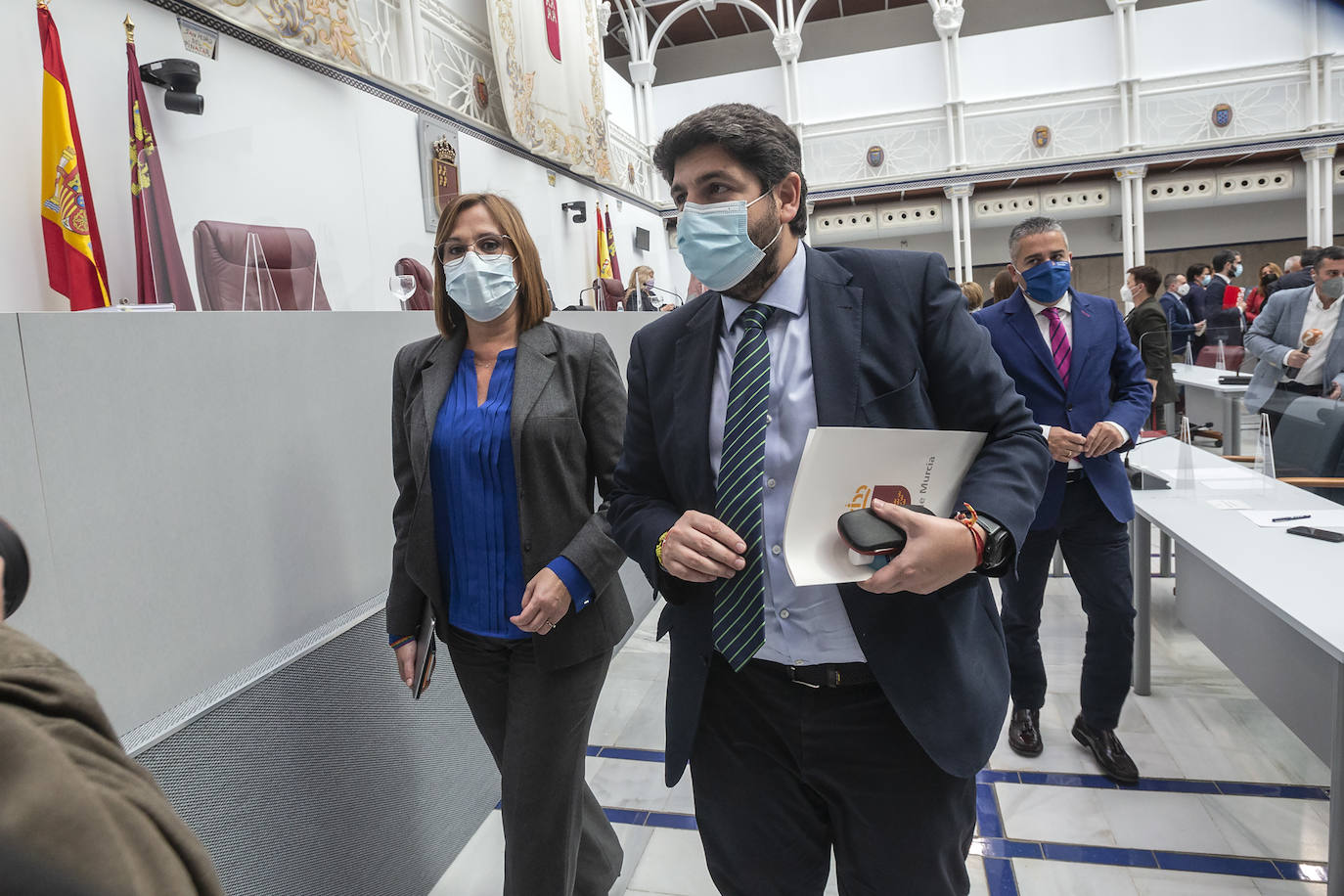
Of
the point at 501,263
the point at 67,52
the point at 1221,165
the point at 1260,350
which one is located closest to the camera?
the point at 501,263

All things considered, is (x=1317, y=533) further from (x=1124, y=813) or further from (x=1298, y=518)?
(x=1124, y=813)

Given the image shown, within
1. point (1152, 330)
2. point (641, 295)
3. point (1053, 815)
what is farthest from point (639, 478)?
point (641, 295)

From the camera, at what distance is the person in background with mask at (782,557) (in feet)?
4.18

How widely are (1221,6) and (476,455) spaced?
55.5ft

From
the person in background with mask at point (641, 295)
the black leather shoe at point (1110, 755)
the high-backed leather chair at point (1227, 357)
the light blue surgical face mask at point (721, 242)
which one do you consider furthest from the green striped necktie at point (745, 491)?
the person in background with mask at point (641, 295)

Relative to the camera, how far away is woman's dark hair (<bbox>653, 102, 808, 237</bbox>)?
1341mm

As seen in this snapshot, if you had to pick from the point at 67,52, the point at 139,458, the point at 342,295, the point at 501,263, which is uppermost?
the point at 67,52

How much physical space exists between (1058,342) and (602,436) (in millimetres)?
1811

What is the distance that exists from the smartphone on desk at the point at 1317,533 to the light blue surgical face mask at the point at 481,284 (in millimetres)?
2644

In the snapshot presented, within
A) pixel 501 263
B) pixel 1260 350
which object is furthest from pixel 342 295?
pixel 1260 350

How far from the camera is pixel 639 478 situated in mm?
1574

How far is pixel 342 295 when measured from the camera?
20.1 feet

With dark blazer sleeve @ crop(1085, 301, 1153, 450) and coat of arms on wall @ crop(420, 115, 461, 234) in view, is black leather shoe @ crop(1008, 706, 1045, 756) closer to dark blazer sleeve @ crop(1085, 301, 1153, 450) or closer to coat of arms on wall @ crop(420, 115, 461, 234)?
dark blazer sleeve @ crop(1085, 301, 1153, 450)

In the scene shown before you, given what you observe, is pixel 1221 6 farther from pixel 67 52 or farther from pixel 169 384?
pixel 169 384
